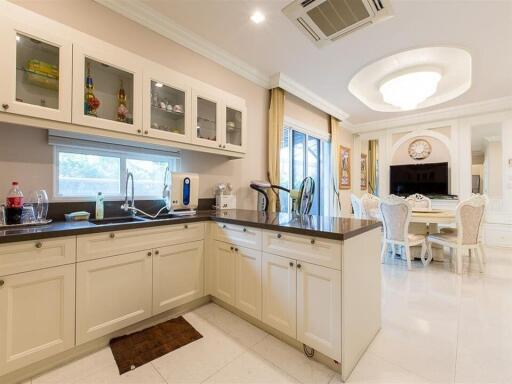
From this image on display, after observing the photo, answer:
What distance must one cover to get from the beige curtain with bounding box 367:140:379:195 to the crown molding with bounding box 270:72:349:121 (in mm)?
1530

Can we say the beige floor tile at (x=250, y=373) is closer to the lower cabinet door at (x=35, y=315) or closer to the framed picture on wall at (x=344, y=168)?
the lower cabinet door at (x=35, y=315)

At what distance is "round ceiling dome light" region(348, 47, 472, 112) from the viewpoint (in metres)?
3.07

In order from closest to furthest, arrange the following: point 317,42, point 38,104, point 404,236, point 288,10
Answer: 1. point 38,104
2. point 288,10
3. point 317,42
4. point 404,236

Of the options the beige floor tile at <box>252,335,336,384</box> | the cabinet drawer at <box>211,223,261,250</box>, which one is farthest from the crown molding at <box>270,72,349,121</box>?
the beige floor tile at <box>252,335,336,384</box>

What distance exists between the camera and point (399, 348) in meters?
1.64

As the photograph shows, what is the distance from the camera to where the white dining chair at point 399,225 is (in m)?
3.21

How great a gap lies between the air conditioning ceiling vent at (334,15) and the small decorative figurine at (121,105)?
1.59 metres

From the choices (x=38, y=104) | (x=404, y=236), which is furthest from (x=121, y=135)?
(x=404, y=236)

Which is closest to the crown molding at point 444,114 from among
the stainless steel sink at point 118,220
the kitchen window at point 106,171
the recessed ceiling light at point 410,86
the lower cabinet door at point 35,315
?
the recessed ceiling light at point 410,86

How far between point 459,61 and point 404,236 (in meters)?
2.57

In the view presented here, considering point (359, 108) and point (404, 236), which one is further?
point (359, 108)

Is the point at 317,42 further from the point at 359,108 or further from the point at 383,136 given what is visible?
the point at 383,136

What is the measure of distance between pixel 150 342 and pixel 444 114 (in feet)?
20.3

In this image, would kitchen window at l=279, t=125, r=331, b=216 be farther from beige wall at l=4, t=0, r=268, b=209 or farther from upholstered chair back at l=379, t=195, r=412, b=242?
upholstered chair back at l=379, t=195, r=412, b=242
